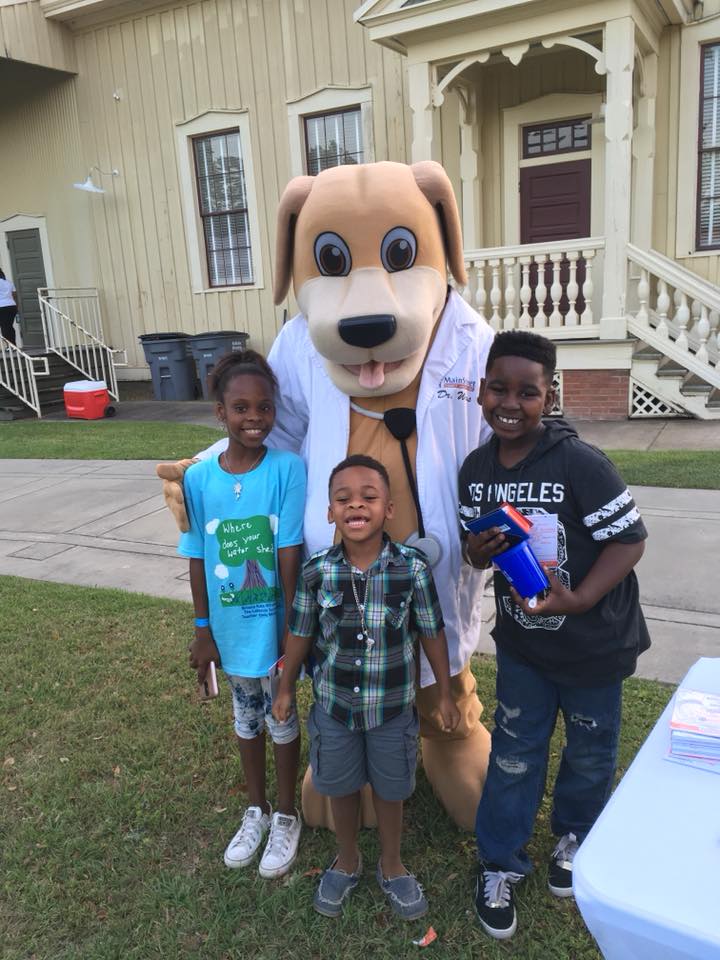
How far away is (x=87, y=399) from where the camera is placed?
36.9 ft

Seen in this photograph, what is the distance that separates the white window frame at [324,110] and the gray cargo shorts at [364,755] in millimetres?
9218

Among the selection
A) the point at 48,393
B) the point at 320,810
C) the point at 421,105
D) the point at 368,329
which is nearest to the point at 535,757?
the point at 320,810

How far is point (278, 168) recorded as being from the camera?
1099cm

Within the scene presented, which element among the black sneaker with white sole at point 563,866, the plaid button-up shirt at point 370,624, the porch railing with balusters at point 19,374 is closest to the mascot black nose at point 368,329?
the plaid button-up shirt at point 370,624

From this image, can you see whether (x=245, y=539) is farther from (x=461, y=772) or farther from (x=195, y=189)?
(x=195, y=189)

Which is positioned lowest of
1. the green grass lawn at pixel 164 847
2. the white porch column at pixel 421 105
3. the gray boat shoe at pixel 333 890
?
the green grass lawn at pixel 164 847

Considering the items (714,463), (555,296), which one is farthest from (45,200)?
(714,463)

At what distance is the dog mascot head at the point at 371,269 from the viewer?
2.14 metres

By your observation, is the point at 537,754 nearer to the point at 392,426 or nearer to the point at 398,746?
the point at 398,746

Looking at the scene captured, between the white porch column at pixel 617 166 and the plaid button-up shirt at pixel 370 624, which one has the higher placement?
the white porch column at pixel 617 166

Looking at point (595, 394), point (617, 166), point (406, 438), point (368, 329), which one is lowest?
point (595, 394)

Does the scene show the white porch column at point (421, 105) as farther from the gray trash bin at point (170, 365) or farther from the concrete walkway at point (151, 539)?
the gray trash bin at point (170, 365)

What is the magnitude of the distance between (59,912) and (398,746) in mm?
1136

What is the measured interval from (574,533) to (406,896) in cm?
115
